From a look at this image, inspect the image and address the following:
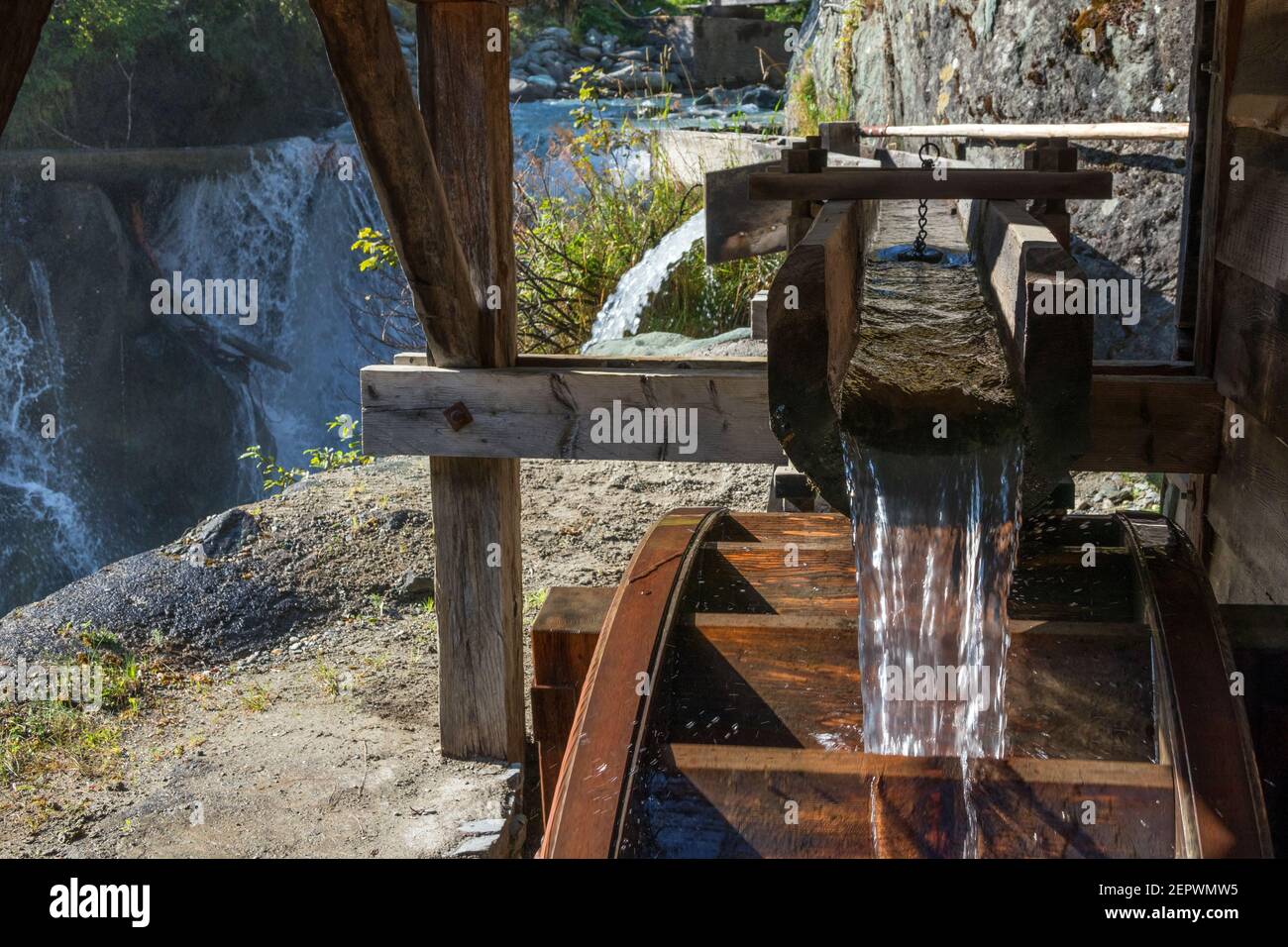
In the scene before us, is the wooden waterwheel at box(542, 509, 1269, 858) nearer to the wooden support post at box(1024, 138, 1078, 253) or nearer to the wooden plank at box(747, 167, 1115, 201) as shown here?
the wooden plank at box(747, 167, 1115, 201)

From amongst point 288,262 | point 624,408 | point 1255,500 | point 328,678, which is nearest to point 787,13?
point 288,262

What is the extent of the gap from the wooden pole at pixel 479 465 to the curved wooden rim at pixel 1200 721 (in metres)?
2.04

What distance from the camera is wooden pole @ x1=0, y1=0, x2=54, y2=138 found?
1439mm

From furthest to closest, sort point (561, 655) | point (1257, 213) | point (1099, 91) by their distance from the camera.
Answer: point (1099, 91), point (1257, 213), point (561, 655)

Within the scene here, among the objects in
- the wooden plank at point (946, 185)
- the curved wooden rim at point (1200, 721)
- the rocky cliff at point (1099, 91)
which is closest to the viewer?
the curved wooden rim at point (1200, 721)

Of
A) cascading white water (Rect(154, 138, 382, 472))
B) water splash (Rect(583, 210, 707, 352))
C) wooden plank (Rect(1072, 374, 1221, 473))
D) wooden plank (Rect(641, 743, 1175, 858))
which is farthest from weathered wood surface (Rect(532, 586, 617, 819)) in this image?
cascading white water (Rect(154, 138, 382, 472))

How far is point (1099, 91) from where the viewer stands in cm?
586

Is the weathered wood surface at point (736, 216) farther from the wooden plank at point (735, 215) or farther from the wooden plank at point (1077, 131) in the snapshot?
the wooden plank at point (1077, 131)

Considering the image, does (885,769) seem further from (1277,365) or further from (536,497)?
(536,497)

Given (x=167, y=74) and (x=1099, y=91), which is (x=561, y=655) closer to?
(x=1099, y=91)

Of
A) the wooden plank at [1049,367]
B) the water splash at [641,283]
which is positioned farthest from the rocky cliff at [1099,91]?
the wooden plank at [1049,367]

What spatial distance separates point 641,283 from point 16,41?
22.3 ft

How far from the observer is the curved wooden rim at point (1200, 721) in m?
1.93

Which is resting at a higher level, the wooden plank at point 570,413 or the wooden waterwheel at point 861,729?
the wooden plank at point 570,413
